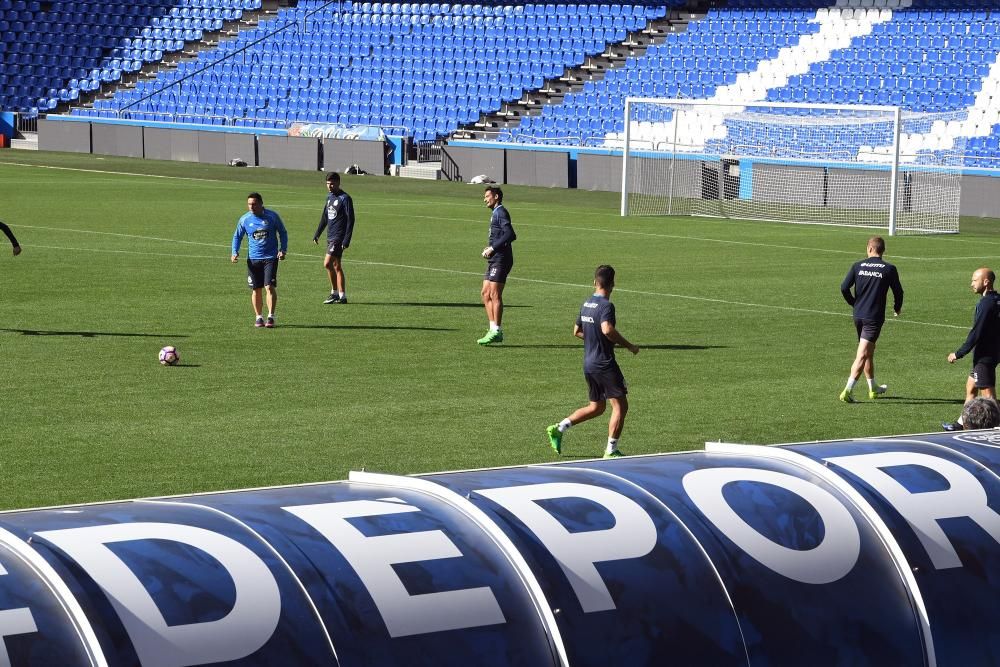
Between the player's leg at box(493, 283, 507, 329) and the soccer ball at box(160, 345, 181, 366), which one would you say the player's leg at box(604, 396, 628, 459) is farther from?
the player's leg at box(493, 283, 507, 329)

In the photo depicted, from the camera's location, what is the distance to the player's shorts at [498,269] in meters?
20.3

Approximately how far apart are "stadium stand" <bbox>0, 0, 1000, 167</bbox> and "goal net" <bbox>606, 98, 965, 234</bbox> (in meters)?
2.64

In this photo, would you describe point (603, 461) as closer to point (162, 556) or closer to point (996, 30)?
point (162, 556)

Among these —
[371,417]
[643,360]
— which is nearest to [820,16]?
[643,360]

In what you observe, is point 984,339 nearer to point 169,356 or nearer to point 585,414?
point 585,414

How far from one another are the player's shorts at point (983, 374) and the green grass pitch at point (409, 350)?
2.78 feet

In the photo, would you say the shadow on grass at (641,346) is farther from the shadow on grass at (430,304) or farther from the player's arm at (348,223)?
the player's arm at (348,223)

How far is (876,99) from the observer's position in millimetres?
51875

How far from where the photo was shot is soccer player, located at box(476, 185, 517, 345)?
20.2 metres

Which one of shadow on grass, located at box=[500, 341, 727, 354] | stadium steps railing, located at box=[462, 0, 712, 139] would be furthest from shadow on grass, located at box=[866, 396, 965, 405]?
stadium steps railing, located at box=[462, 0, 712, 139]

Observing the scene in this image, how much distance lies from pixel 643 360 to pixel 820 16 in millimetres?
41310

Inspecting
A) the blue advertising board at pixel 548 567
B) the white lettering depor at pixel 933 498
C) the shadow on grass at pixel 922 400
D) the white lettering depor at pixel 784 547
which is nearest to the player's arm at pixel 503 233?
the shadow on grass at pixel 922 400

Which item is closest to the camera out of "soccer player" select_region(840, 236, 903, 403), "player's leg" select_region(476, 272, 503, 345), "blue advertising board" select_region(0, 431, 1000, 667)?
"blue advertising board" select_region(0, 431, 1000, 667)

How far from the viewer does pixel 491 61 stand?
208 ft
